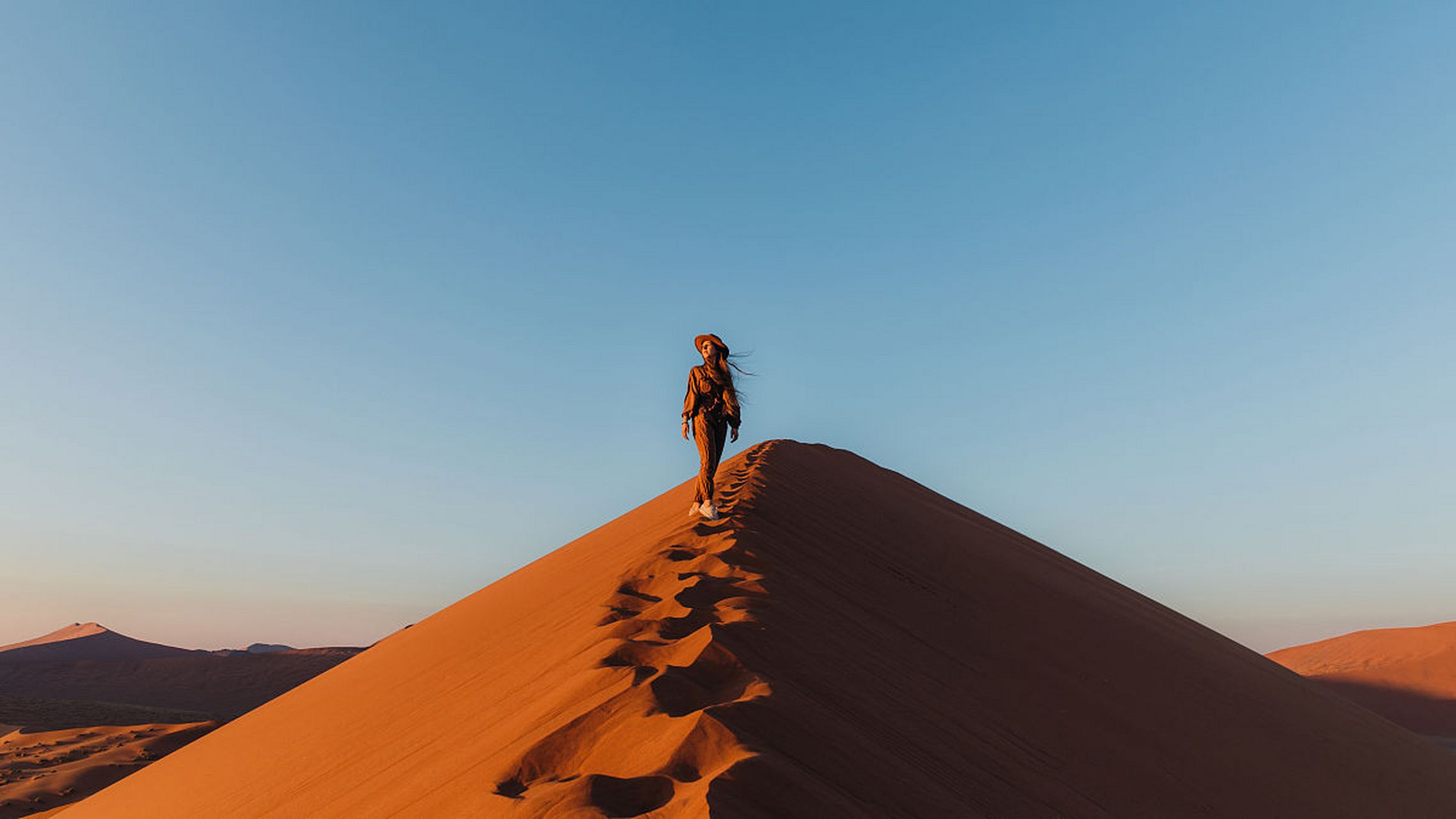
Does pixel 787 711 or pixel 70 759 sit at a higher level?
pixel 787 711

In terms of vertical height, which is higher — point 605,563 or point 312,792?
point 605,563

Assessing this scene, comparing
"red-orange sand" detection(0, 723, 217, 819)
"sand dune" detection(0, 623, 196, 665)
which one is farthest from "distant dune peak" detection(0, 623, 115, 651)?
"red-orange sand" detection(0, 723, 217, 819)

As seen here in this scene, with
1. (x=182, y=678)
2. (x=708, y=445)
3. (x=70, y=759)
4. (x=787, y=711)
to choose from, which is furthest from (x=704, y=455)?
(x=182, y=678)

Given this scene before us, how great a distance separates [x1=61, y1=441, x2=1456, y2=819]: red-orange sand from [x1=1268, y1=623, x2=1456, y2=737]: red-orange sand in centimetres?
2352

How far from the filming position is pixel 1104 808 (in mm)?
3516

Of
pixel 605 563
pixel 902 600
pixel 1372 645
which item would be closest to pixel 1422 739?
pixel 902 600

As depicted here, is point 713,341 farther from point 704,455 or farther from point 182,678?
point 182,678

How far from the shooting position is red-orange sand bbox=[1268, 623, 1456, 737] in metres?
31.3

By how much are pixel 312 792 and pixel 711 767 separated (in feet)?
7.65

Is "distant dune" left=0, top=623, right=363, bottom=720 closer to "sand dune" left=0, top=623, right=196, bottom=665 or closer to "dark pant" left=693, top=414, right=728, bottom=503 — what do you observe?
"sand dune" left=0, top=623, right=196, bottom=665

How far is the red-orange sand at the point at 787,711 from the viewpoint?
2400mm

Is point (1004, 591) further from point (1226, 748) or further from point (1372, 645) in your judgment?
point (1372, 645)

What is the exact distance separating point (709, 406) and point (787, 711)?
15.9ft

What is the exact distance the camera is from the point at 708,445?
290 inches
